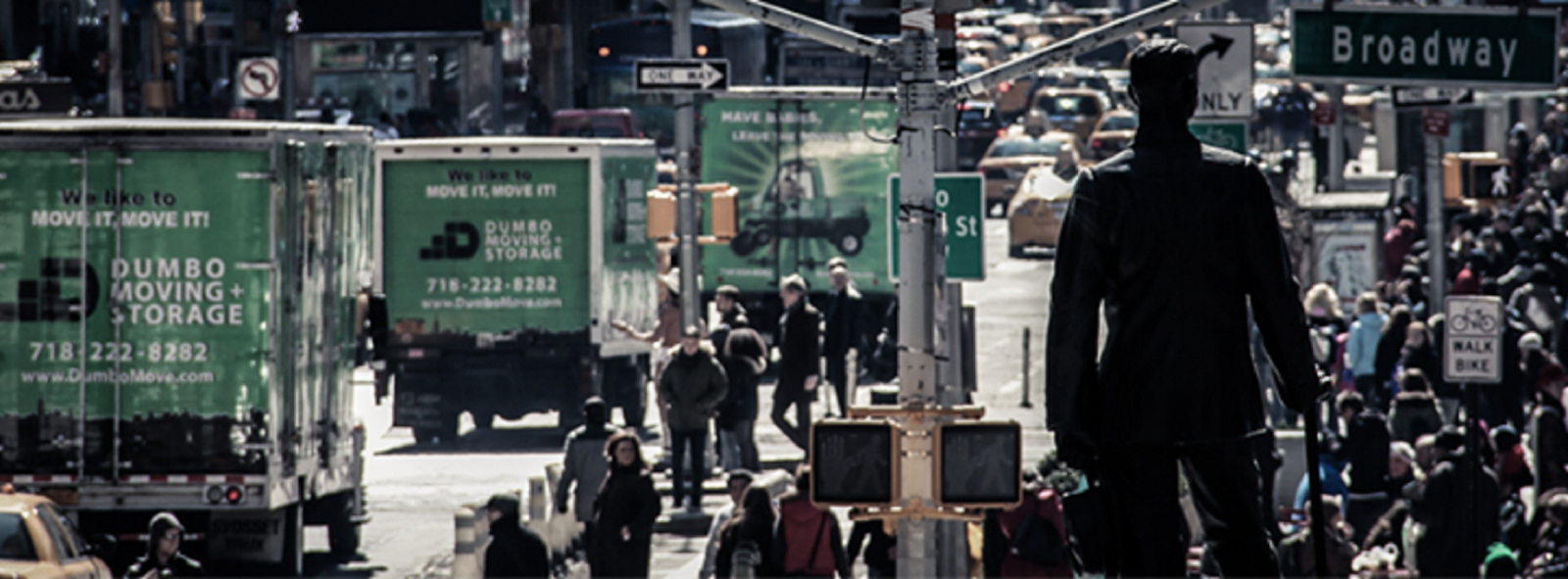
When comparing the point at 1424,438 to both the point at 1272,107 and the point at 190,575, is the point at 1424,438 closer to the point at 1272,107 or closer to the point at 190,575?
the point at 190,575

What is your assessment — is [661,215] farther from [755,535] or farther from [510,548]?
[755,535]

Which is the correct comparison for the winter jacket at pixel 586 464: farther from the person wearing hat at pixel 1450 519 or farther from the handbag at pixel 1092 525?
the handbag at pixel 1092 525

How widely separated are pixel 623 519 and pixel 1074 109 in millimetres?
44381

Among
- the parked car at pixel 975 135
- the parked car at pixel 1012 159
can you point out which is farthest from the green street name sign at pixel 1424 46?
the parked car at pixel 975 135

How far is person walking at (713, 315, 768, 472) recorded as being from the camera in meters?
22.5

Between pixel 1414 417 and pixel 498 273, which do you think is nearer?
pixel 1414 417

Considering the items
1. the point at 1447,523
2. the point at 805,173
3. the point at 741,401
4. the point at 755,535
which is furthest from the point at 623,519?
the point at 805,173

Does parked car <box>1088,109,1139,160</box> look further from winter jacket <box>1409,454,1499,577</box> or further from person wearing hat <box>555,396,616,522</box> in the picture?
winter jacket <box>1409,454,1499,577</box>

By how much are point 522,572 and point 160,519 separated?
232cm

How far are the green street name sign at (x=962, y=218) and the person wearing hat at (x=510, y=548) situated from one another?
3.82 m

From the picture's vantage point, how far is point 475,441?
26828 millimetres

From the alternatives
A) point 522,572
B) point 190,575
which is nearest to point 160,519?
point 190,575

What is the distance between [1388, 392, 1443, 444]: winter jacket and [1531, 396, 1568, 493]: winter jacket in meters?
0.84

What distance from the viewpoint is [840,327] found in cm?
2591
